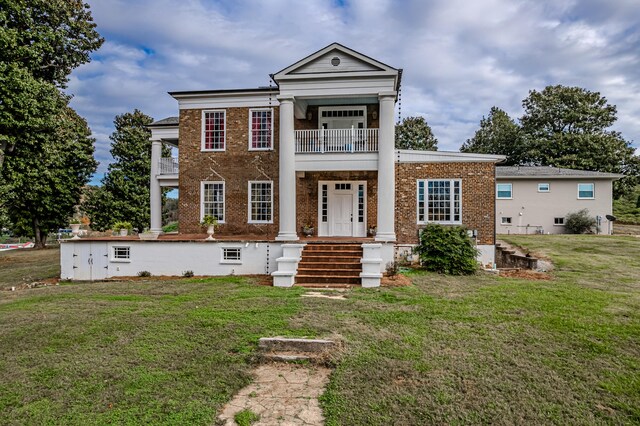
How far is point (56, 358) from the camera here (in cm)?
537

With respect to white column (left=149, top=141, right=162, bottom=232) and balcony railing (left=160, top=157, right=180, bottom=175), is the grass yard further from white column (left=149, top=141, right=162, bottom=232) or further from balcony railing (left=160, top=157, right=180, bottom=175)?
balcony railing (left=160, top=157, right=180, bottom=175)

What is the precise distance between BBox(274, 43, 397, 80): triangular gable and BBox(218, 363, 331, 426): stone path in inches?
435

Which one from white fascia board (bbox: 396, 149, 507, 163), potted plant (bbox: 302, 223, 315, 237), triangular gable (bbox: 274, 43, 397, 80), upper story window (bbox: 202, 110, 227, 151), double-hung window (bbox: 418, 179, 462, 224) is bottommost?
potted plant (bbox: 302, 223, 315, 237)

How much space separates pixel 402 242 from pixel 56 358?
11.8m

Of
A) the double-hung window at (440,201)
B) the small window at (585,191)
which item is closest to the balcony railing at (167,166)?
the double-hung window at (440,201)

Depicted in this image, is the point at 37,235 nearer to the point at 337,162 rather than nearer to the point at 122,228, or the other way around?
the point at 122,228

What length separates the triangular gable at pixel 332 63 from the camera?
13078 mm

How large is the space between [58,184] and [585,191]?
3514cm

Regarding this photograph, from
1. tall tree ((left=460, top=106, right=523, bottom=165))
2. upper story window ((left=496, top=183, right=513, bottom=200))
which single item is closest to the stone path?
upper story window ((left=496, top=183, right=513, bottom=200))

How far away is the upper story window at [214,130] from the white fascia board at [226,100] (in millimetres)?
336

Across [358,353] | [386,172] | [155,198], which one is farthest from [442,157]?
[155,198]

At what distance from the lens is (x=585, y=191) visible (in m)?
23.8

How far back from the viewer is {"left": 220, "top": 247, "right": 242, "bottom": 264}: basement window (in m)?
12.4

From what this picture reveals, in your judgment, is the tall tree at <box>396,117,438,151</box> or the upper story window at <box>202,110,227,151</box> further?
the tall tree at <box>396,117,438,151</box>
